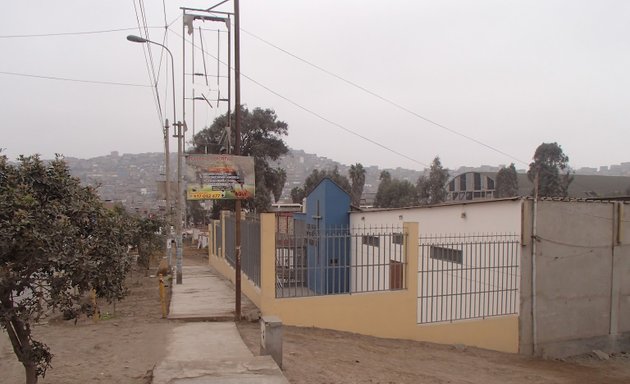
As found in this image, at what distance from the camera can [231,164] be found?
10.7 m

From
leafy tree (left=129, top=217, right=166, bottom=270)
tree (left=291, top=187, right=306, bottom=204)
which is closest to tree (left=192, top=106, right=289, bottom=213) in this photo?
leafy tree (left=129, top=217, right=166, bottom=270)

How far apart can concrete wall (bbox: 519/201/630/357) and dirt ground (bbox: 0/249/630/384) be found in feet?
2.24

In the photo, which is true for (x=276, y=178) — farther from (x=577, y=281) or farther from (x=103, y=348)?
(x=103, y=348)

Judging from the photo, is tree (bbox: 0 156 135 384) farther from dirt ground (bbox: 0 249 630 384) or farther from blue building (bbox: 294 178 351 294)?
blue building (bbox: 294 178 351 294)

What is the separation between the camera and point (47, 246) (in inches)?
184

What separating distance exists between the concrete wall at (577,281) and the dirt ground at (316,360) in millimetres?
684

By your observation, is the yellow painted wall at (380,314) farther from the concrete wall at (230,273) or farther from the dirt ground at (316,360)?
the dirt ground at (316,360)

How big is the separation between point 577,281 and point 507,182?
4628 centimetres

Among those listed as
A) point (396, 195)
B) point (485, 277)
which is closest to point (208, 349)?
point (485, 277)

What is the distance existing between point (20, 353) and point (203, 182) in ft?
18.1

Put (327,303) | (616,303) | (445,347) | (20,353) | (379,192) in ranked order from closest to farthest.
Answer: (20,353) < (327,303) < (445,347) < (616,303) < (379,192)

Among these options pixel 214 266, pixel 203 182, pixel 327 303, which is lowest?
pixel 214 266

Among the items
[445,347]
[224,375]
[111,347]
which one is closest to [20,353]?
[224,375]

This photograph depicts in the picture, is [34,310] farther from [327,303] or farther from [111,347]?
[327,303]
